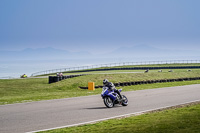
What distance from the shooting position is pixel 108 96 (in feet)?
59.0

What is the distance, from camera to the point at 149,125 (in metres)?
12.1

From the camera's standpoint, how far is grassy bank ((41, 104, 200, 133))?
437 inches

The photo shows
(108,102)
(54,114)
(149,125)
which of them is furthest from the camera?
(108,102)

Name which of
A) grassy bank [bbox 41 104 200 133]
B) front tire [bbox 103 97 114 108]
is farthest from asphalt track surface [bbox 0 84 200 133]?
grassy bank [bbox 41 104 200 133]

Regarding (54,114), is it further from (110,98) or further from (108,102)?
(110,98)

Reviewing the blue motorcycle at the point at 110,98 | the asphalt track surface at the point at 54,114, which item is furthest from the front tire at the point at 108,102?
the asphalt track surface at the point at 54,114

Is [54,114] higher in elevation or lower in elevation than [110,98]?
lower

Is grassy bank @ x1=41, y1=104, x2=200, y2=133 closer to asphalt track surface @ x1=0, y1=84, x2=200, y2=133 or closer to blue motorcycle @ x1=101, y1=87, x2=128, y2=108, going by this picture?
asphalt track surface @ x1=0, y1=84, x2=200, y2=133

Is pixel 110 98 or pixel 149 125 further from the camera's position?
pixel 110 98

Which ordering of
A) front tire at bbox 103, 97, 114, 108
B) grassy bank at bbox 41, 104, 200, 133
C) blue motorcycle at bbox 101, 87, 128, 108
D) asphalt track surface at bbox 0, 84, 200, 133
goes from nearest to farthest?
1. grassy bank at bbox 41, 104, 200, 133
2. asphalt track surface at bbox 0, 84, 200, 133
3. blue motorcycle at bbox 101, 87, 128, 108
4. front tire at bbox 103, 97, 114, 108

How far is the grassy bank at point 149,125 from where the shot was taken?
1111 cm

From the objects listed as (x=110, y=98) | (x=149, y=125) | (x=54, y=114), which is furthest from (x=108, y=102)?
(x=149, y=125)

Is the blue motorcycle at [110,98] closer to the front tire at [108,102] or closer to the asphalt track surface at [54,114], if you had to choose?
the front tire at [108,102]

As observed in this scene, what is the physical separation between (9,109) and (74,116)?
409cm
